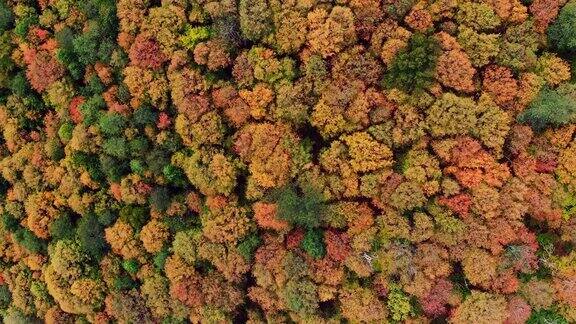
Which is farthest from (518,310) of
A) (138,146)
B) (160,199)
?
(138,146)

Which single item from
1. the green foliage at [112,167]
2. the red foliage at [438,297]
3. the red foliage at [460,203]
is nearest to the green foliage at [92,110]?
the green foliage at [112,167]

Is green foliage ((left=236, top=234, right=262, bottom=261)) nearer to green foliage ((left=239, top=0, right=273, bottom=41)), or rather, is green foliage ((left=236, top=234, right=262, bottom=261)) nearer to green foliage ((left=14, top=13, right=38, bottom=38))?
green foliage ((left=239, top=0, right=273, bottom=41))

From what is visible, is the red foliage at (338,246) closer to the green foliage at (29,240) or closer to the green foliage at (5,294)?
the green foliage at (29,240)

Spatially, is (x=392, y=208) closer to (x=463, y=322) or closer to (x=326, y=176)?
(x=326, y=176)

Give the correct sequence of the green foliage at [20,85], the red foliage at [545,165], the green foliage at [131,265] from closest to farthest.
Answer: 1. the red foliage at [545,165]
2. the green foliage at [131,265]
3. the green foliage at [20,85]

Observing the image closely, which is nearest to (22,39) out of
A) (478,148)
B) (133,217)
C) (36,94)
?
(36,94)
